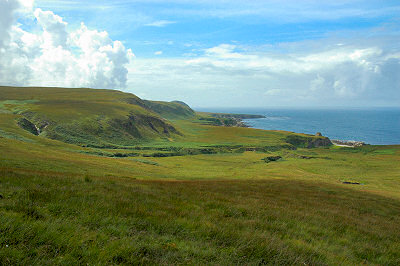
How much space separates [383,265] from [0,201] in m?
12.5

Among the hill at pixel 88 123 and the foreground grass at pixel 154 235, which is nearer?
the foreground grass at pixel 154 235

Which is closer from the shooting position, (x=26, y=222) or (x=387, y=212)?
(x=26, y=222)

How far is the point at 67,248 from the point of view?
5270mm

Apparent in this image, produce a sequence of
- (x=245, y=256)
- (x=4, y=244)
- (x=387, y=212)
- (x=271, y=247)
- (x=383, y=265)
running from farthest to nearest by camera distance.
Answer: (x=387, y=212) → (x=383, y=265) → (x=271, y=247) → (x=245, y=256) → (x=4, y=244)

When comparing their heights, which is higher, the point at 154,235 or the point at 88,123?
the point at 88,123

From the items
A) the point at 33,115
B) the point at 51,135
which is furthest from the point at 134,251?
the point at 33,115

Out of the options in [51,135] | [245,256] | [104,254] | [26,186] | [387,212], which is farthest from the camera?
[51,135]

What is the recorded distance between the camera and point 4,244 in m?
4.76

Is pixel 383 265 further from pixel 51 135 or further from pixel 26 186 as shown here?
pixel 51 135

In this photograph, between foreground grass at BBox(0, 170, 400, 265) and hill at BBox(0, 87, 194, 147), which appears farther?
hill at BBox(0, 87, 194, 147)

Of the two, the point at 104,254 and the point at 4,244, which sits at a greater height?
the point at 4,244

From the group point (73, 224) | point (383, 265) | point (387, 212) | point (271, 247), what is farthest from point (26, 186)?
point (387, 212)

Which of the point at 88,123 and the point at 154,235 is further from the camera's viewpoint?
the point at 88,123

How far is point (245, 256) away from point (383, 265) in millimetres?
5319
